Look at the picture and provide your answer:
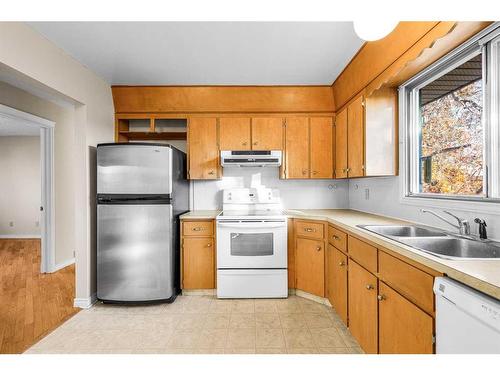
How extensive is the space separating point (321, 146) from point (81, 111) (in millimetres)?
2615

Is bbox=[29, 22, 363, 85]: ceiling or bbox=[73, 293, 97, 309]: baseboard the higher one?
bbox=[29, 22, 363, 85]: ceiling

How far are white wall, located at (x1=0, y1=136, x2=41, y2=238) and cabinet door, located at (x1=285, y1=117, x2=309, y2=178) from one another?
5738mm

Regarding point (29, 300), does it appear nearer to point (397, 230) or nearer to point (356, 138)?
point (397, 230)

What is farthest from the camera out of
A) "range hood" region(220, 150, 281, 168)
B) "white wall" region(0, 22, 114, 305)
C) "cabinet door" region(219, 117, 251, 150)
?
"cabinet door" region(219, 117, 251, 150)

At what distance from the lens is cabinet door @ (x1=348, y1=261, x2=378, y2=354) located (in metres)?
1.58

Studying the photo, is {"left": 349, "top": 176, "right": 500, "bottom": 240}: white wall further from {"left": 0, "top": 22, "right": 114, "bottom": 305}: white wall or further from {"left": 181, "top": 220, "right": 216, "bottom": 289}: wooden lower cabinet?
{"left": 0, "top": 22, "right": 114, "bottom": 305}: white wall

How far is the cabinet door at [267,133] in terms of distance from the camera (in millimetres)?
3045

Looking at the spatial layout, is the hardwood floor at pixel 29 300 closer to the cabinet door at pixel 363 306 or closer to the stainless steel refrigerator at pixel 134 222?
the stainless steel refrigerator at pixel 134 222

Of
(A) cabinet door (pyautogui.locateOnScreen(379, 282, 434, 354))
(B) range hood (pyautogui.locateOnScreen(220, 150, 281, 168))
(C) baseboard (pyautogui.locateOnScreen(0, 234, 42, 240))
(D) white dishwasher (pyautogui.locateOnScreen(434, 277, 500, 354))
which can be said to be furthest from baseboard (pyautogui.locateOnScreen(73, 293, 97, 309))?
(C) baseboard (pyautogui.locateOnScreen(0, 234, 42, 240))

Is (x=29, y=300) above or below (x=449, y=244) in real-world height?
below

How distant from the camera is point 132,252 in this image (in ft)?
8.16

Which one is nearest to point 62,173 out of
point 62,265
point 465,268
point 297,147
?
point 62,265
